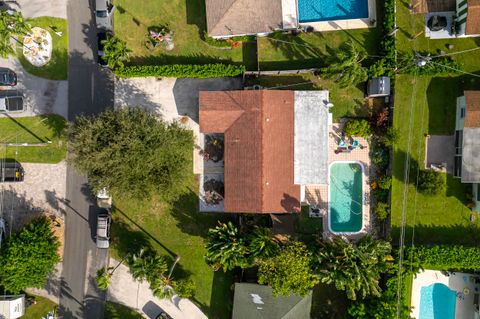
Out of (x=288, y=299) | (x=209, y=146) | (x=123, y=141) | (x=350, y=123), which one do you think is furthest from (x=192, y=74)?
(x=288, y=299)

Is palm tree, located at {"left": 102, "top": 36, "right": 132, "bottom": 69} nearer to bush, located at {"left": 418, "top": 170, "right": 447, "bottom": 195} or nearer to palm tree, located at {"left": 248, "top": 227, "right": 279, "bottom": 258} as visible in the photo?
palm tree, located at {"left": 248, "top": 227, "right": 279, "bottom": 258}

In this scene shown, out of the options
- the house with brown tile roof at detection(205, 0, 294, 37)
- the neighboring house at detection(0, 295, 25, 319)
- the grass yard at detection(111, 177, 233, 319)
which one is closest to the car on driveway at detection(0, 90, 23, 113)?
the grass yard at detection(111, 177, 233, 319)

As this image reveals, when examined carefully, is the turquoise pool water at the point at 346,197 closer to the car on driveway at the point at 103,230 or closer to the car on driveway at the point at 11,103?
the car on driveway at the point at 103,230

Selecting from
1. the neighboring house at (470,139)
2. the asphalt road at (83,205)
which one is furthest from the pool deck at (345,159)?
the asphalt road at (83,205)

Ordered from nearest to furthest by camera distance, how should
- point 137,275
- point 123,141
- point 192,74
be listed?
point 123,141 < point 137,275 < point 192,74

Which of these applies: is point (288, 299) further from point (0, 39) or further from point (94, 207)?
point (0, 39)

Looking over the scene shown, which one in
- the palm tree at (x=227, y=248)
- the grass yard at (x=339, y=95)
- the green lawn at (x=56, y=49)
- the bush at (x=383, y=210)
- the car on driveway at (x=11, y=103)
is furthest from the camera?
the green lawn at (x=56, y=49)

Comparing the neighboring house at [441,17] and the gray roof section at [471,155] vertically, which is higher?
the neighboring house at [441,17]
